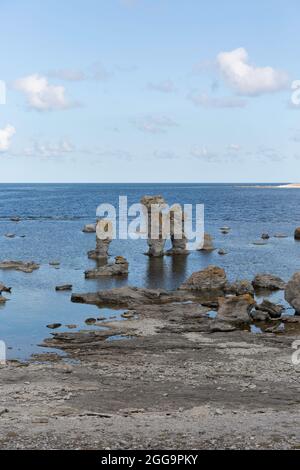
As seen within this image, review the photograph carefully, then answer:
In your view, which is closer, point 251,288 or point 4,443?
point 4,443

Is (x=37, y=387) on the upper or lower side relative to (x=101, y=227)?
lower

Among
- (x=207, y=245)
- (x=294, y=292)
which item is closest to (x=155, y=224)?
(x=207, y=245)

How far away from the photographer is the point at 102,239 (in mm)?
78000

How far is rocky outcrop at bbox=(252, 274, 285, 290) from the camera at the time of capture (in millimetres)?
58334

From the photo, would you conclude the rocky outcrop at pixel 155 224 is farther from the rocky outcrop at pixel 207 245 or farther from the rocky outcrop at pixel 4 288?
the rocky outcrop at pixel 4 288

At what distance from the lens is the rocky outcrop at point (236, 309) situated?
147 ft

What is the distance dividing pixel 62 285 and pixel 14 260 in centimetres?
2038

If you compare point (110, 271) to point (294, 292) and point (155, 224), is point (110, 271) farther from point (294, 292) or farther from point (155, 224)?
point (294, 292)

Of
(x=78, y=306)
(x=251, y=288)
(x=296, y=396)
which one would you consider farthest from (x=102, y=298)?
(x=296, y=396)

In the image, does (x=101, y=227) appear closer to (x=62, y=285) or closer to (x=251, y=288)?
(x=62, y=285)

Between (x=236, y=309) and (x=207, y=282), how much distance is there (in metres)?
12.5

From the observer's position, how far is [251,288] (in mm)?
56219
